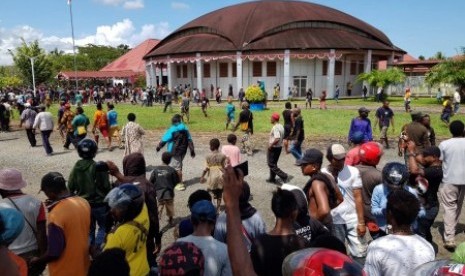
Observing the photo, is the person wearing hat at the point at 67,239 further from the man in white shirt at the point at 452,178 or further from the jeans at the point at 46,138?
the jeans at the point at 46,138

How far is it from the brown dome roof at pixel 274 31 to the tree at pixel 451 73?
778 centimetres

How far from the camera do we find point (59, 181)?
3.55 m

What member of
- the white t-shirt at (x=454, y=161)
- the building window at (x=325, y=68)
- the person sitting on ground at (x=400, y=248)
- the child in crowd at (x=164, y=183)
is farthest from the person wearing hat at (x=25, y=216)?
the building window at (x=325, y=68)

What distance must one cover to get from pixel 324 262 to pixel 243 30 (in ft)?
120

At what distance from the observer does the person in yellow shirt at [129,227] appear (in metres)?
3.13

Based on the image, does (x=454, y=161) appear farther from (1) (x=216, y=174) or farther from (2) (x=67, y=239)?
(2) (x=67, y=239)

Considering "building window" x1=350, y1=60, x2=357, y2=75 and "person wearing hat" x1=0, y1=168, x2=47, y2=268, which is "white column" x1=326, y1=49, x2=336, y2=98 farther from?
"person wearing hat" x1=0, y1=168, x2=47, y2=268

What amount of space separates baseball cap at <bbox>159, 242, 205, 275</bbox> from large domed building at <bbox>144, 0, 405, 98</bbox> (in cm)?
3236

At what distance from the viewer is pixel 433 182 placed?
A: 519 centimetres

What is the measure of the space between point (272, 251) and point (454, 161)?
4.04 m

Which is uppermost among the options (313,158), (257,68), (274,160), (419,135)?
(257,68)

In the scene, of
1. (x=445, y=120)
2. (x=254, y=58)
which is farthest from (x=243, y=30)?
(x=445, y=120)

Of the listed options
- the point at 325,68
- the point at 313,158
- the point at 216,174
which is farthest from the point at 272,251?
the point at 325,68

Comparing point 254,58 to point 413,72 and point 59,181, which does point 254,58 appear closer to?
point 413,72
